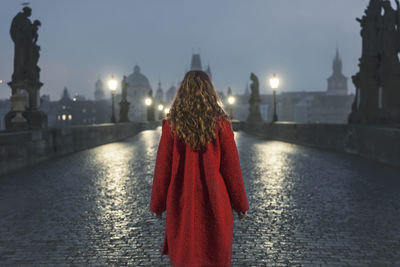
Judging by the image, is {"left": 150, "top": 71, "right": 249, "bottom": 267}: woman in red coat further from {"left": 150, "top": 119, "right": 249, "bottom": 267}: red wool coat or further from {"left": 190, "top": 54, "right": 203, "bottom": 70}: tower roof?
{"left": 190, "top": 54, "right": 203, "bottom": 70}: tower roof

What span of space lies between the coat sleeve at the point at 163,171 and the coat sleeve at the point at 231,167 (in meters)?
0.36

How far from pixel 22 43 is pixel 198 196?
14.5m

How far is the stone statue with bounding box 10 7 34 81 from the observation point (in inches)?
565

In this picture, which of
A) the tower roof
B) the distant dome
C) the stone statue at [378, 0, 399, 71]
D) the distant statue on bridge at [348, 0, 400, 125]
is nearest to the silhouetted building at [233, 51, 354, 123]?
the tower roof

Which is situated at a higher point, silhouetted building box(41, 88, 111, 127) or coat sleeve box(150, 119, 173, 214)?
silhouetted building box(41, 88, 111, 127)

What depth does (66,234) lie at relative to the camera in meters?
4.30

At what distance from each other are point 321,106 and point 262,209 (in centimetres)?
11637

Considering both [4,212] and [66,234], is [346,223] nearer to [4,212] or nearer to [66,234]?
[66,234]

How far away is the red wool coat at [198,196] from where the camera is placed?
7.82ft

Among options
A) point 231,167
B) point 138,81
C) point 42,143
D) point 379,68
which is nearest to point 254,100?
point 379,68

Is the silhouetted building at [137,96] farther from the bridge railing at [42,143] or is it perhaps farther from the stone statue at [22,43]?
the stone statue at [22,43]

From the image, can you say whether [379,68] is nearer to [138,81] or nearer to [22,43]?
[22,43]

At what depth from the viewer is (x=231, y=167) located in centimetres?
247

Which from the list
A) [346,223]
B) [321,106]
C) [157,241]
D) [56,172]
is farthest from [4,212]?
[321,106]
